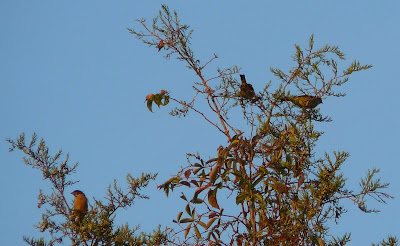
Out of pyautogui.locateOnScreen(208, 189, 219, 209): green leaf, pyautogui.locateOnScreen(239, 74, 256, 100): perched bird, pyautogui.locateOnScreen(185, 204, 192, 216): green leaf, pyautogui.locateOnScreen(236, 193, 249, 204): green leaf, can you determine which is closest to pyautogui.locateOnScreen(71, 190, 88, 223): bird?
pyautogui.locateOnScreen(185, 204, 192, 216): green leaf

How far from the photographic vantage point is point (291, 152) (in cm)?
389

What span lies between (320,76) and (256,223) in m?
0.91

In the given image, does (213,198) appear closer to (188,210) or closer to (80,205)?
(188,210)

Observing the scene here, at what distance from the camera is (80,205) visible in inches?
198

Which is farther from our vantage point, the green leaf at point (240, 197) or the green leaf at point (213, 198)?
the green leaf at point (213, 198)

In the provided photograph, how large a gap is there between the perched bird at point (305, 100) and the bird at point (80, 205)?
5.30 feet

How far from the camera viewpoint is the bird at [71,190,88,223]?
16.0 ft

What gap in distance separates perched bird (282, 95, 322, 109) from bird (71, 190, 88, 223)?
1616 millimetres

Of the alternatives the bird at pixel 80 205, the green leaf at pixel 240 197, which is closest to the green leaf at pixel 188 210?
the green leaf at pixel 240 197

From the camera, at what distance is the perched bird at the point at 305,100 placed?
407cm

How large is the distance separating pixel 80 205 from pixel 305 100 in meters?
1.77

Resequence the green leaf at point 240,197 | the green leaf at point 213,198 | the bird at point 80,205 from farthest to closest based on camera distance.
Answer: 1. the bird at point 80,205
2. the green leaf at point 213,198
3. the green leaf at point 240,197

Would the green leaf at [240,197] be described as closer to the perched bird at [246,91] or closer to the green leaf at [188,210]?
the green leaf at [188,210]

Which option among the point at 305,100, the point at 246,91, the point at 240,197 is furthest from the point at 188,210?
the point at 305,100
